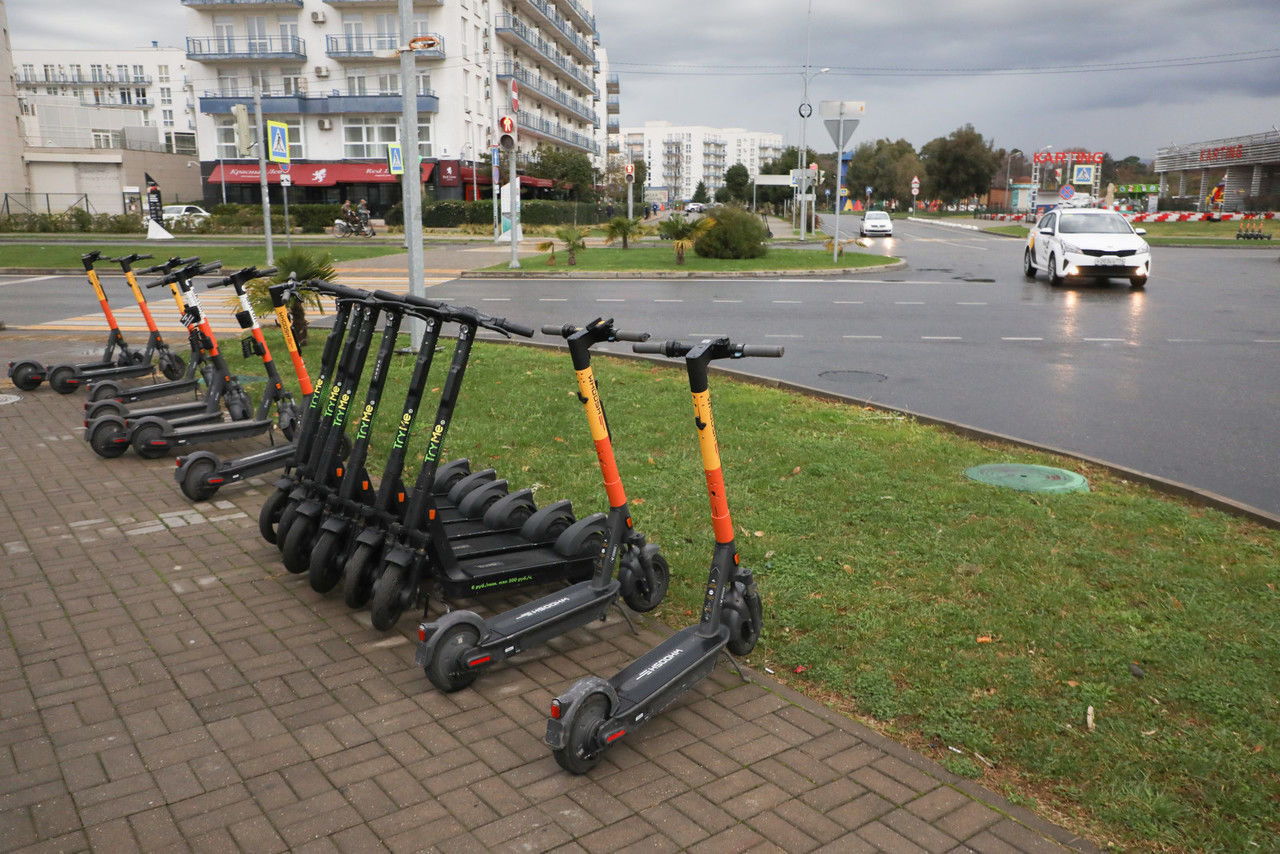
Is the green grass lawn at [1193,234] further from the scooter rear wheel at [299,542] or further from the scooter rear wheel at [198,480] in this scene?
the scooter rear wheel at [299,542]

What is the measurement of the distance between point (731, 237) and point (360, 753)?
25648 millimetres

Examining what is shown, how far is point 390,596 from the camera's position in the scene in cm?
433

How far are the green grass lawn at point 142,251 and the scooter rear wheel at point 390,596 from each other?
2058 centimetres

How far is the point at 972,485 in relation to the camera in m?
6.34

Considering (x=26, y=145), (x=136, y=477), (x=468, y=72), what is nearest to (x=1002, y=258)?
(x=136, y=477)

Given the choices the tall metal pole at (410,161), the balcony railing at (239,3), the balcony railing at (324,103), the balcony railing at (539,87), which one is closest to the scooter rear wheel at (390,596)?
the tall metal pole at (410,161)

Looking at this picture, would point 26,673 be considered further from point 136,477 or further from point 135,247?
point 135,247

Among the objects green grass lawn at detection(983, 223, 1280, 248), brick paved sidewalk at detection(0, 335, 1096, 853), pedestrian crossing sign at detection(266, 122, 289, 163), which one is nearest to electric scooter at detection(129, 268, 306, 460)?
brick paved sidewalk at detection(0, 335, 1096, 853)

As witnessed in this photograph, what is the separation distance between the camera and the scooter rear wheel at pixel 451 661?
386cm

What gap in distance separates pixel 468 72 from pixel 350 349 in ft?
187

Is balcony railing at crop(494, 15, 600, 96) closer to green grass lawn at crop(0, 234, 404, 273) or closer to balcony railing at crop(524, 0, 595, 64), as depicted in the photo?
balcony railing at crop(524, 0, 595, 64)

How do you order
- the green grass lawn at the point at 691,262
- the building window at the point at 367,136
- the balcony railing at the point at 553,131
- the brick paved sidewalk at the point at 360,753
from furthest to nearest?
the balcony railing at the point at 553,131 → the building window at the point at 367,136 → the green grass lawn at the point at 691,262 → the brick paved sidewalk at the point at 360,753

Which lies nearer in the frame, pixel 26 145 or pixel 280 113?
pixel 280 113

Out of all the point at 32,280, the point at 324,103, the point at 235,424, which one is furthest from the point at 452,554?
the point at 324,103
